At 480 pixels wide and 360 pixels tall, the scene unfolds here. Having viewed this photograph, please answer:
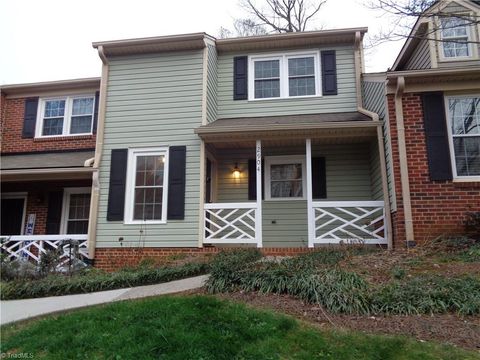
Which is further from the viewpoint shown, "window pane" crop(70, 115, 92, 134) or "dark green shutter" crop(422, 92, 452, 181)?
"window pane" crop(70, 115, 92, 134)

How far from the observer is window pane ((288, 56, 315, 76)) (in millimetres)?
10180

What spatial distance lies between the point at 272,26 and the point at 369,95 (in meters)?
12.3

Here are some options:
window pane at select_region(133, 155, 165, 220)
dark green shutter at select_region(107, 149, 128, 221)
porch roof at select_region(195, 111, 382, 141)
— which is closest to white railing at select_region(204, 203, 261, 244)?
window pane at select_region(133, 155, 165, 220)

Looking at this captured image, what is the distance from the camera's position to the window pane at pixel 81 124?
1130cm

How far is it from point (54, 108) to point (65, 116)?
22.3 inches

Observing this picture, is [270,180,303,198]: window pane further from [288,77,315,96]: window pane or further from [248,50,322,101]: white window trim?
[288,77,315,96]: window pane

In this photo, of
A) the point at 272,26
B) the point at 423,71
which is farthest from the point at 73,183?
the point at 272,26

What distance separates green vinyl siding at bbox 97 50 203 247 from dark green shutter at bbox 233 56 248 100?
4.42 ft

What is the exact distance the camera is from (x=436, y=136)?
24.4 ft

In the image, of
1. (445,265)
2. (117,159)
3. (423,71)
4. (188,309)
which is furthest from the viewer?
(117,159)

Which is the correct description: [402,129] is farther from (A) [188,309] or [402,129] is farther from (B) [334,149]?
(A) [188,309]

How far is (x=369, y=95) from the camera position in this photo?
366 inches

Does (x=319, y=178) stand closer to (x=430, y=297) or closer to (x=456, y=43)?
(x=456, y=43)

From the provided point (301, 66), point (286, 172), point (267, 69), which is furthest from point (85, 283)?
point (301, 66)
